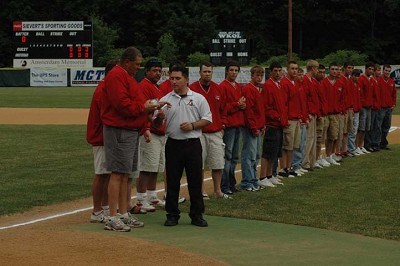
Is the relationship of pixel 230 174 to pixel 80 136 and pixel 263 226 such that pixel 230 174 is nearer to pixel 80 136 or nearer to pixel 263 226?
pixel 263 226

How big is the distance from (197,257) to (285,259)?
821 millimetres

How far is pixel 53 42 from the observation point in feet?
161

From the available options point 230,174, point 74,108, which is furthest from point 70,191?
point 74,108

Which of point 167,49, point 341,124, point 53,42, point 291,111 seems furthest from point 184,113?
point 167,49

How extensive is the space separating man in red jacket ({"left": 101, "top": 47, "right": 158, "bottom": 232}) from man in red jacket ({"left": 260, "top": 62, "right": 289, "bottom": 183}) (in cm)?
454

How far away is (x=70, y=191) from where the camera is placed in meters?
13.0

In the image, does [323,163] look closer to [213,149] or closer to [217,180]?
[217,180]

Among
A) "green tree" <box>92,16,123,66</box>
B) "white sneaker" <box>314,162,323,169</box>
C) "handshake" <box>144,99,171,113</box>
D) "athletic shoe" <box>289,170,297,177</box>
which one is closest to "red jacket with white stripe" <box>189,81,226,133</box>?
"handshake" <box>144,99,171,113</box>

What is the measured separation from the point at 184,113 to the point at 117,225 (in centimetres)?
158

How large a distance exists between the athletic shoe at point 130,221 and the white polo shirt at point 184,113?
1.06 m

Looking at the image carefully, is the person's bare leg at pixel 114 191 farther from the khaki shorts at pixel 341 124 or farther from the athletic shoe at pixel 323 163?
the khaki shorts at pixel 341 124

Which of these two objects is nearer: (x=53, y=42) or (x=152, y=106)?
(x=152, y=106)

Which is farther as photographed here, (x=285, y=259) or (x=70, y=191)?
(x=70, y=191)

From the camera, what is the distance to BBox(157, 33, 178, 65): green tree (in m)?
66.0
